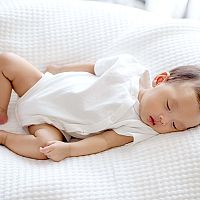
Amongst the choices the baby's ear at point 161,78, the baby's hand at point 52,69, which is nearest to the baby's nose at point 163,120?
the baby's ear at point 161,78

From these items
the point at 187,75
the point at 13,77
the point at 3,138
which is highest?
the point at 187,75

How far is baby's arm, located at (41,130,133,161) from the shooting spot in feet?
4.36

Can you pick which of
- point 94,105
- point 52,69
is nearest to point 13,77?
point 52,69

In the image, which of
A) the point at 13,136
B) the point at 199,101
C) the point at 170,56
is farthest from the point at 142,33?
the point at 13,136

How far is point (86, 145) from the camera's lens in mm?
1363

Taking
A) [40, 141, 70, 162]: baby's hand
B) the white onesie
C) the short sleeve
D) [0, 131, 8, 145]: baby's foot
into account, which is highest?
the short sleeve

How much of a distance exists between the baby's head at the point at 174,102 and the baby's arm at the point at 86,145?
9cm

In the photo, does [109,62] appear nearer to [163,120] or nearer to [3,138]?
[163,120]

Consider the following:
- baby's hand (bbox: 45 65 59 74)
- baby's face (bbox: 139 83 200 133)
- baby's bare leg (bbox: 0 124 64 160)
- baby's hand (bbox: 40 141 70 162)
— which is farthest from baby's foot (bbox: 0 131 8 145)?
baby's face (bbox: 139 83 200 133)

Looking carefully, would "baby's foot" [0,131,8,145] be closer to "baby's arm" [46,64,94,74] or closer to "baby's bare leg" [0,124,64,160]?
"baby's bare leg" [0,124,64,160]

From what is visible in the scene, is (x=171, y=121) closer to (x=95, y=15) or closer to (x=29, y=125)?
(x=29, y=125)

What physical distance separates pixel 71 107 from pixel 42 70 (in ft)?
0.79

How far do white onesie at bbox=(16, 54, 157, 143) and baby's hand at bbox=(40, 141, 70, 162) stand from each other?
8 centimetres

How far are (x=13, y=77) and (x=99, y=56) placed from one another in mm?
293
